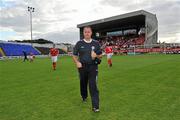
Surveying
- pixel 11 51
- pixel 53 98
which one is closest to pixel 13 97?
pixel 53 98

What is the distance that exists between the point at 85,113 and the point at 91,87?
0.64 metres

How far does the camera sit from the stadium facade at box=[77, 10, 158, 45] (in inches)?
2514

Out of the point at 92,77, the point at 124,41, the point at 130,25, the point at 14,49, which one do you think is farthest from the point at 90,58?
the point at 130,25

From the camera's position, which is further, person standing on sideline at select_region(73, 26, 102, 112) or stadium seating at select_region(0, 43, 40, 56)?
stadium seating at select_region(0, 43, 40, 56)

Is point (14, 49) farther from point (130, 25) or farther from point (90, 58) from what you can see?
point (90, 58)

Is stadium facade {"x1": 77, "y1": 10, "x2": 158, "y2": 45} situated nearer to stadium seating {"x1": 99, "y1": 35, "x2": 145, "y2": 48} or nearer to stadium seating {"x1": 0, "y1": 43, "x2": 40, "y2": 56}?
stadium seating {"x1": 99, "y1": 35, "x2": 145, "y2": 48}

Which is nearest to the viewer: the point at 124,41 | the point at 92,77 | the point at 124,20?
the point at 92,77

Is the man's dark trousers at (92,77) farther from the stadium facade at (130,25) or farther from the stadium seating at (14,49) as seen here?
the stadium seating at (14,49)

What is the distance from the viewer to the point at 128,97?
765 centimetres

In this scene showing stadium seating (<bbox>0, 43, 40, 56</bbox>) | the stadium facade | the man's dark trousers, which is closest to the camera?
the man's dark trousers

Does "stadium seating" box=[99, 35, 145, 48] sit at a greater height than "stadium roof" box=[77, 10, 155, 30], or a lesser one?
lesser

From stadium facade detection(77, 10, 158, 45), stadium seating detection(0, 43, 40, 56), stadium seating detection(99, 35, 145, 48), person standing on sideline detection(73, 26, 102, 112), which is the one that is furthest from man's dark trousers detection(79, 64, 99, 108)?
stadium seating detection(99, 35, 145, 48)

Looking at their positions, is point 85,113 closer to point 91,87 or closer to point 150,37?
point 91,87

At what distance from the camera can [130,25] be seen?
7812 centimetres
